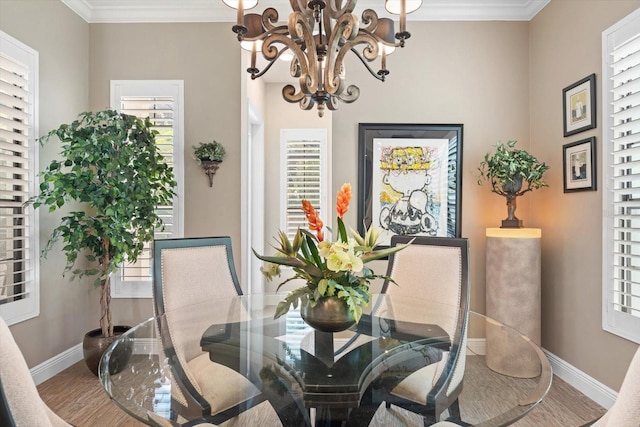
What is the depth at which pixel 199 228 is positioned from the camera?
11.0 feet

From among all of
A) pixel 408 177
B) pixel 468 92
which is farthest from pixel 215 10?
pixel 468 92

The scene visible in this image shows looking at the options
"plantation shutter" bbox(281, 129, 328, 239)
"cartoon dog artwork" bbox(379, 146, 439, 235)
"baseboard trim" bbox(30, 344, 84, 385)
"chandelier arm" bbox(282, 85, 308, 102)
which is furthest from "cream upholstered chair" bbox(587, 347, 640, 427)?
"plantation shutter" bbox(281, 129, 328, 239)

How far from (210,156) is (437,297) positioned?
2.13 metres

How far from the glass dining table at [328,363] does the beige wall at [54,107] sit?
1590mm

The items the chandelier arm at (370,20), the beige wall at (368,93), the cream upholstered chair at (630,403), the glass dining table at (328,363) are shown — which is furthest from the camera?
the beige wall at (368,93)

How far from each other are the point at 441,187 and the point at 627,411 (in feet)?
8.86

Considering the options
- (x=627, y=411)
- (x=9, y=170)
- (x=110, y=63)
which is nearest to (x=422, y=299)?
(x=627, y=411)

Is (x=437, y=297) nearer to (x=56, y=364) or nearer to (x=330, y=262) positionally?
(x=330, y=262)

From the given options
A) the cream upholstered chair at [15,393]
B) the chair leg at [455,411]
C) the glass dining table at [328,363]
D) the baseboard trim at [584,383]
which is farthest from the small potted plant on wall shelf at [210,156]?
the baseboard trim at [584,383]

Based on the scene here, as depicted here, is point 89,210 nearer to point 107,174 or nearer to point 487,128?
point 107,174

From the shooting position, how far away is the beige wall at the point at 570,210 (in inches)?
98.0

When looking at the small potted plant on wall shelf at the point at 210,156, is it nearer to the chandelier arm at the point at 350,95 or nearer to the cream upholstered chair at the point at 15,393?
the chandelier arm at the point at 350,95

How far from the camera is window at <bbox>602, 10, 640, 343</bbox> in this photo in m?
2.23

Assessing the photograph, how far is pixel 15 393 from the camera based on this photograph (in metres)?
0.80
